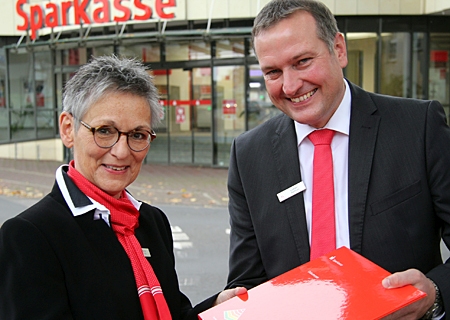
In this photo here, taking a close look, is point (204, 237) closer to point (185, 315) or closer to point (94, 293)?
point (185, 315)

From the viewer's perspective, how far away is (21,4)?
51.0 ft

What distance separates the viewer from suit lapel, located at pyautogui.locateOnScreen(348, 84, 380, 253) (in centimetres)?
206

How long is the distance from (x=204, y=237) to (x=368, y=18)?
8.61 metres

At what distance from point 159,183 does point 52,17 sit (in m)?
6.28

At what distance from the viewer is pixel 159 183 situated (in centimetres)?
1243

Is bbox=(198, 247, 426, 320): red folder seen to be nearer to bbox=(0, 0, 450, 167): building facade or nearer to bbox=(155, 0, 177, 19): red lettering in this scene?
bbox=(0, 0, 450, 167): building facade

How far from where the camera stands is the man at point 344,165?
2037 millimetres

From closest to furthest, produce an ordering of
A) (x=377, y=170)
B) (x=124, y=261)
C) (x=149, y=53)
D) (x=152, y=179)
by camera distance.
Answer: (x=124, y=261), (x=377, y=170), (x=152, y=179), (x=149, y=53)

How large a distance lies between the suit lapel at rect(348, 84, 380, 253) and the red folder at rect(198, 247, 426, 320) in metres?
0.21

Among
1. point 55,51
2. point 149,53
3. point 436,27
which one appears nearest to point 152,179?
point 149,53

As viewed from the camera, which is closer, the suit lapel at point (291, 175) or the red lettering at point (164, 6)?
the suit lapel at point (291, 175)

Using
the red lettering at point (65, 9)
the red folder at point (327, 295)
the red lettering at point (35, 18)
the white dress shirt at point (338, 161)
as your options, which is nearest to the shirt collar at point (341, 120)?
the white dress shirt at point (338, 161)

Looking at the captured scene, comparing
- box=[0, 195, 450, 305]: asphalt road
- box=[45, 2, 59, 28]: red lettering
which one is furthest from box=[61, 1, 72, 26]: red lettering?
box=[0, 195, 450, 305]: asphalt road

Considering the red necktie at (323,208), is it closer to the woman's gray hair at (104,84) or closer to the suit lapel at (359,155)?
the suit lapel at (359,155)
